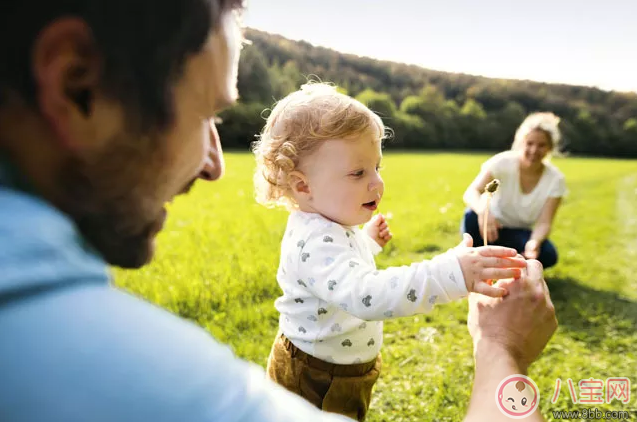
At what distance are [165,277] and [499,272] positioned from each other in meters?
3.24

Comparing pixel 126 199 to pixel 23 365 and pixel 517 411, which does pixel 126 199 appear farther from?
pixel 517 411

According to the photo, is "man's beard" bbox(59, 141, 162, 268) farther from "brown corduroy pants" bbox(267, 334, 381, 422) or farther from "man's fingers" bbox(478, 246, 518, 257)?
"brown corduroy pants" bbox(267, 334, 381, 422)

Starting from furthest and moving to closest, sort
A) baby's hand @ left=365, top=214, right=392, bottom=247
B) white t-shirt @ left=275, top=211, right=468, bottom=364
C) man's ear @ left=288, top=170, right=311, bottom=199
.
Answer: baby's hand @ left=365, top=214, right=392, bottom=247
man's ear @ left=288, top=170, right=311, bottom=199
white t-shirt @ left=275, top=211, right=468, bottom=364

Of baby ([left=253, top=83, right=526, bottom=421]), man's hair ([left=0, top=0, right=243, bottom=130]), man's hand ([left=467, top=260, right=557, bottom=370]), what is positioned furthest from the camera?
baby ([left=253, top=83, right=526, bottom=421])

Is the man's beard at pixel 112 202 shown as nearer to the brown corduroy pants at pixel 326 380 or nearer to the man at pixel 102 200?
the man at pixel 102 200

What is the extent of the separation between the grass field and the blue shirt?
233 cm

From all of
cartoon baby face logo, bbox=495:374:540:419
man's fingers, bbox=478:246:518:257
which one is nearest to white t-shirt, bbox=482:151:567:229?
man's fingers, bbox=478:246:518:257

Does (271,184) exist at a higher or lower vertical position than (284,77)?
higher

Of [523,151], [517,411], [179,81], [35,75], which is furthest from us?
[523,151]

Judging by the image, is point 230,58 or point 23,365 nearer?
point 23,365

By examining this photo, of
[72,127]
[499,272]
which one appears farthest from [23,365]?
[499,272]

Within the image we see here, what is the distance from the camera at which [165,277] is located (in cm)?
418

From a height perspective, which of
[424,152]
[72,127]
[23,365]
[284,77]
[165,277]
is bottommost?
[424,152]

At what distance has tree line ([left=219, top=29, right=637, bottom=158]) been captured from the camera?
23.8 metres
